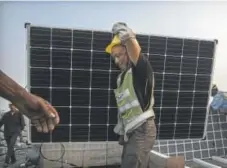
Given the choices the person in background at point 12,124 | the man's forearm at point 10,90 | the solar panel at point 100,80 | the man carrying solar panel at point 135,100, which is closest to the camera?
the man's forearm at point 10,90

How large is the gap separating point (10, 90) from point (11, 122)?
12.2ft

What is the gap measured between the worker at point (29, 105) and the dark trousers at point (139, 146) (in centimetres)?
158

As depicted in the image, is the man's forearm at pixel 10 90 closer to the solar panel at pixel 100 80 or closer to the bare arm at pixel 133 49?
the bare arm at pixel 133 49

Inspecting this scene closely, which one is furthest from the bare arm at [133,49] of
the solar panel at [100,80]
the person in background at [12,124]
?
the person in background at [12,124]

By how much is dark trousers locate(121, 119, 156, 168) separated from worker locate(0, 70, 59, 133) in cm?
158

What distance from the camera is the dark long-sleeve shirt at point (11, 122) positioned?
4232mm

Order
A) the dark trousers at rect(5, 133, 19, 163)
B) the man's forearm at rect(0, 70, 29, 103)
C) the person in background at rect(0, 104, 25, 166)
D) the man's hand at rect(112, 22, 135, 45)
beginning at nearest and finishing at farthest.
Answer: the man's forearm at rect(0, 70, 29, 103) < the man's hand at rect(112, 22, 135, 45) < the dark trousers at rect(5, 133, 19, 163) < the person in background at rect(0, 104, 25, 166)

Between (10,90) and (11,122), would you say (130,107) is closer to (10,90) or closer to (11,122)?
(10,90)

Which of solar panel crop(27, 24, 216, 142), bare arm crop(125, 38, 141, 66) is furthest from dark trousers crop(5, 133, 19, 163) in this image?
bare arm crop(125, 38, 141, 66)

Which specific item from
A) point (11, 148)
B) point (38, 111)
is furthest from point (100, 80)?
point (38, 111)

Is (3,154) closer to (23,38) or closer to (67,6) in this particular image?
(23,38)

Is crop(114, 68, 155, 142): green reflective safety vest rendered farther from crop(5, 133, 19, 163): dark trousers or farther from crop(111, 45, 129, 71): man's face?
crop(5, 133, 19, 163): dark trousers

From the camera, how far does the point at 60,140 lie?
279 cm

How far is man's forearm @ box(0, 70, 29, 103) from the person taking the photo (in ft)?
2.28
